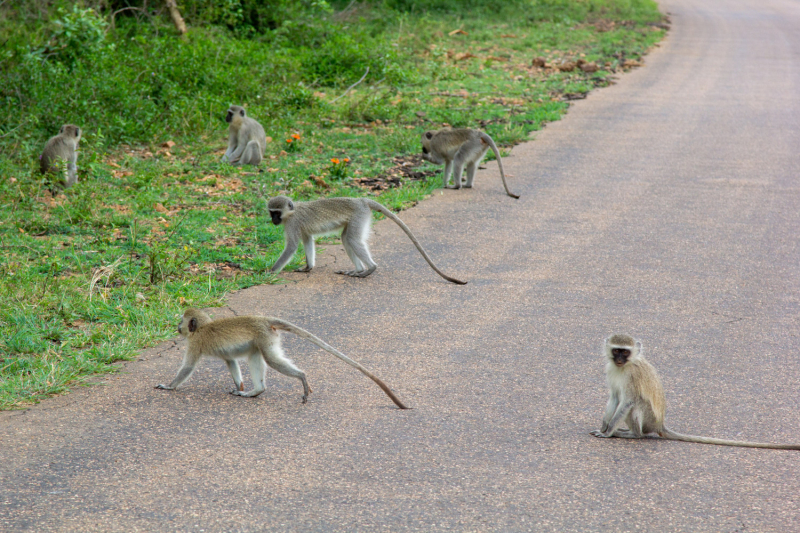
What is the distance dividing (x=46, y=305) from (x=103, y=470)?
2.64m

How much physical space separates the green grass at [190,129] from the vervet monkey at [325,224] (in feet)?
1.30

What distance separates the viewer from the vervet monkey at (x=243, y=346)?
5148 millimetres

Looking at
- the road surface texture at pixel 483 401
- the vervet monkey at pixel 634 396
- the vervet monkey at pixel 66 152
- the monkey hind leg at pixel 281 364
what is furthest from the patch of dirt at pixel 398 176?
the vervet monkey at pixel 634 396

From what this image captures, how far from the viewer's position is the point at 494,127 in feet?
44.4

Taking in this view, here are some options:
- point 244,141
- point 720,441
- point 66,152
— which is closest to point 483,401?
point 720,441

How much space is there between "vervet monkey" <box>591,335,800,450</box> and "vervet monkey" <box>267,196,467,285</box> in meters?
3.05

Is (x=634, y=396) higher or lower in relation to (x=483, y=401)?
higher

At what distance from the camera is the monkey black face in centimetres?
468

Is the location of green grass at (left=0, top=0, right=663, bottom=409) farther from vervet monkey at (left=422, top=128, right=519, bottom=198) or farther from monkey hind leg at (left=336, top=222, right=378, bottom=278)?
monkey hind leg at (left=336, top=222, right=378, bottom=278)

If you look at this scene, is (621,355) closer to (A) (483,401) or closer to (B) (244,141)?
(A) (483,401)

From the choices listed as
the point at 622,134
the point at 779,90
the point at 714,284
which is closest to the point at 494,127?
the point at 622,134

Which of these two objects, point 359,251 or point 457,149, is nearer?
point 359,251

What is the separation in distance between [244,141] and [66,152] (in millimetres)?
2508

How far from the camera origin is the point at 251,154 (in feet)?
37.9
